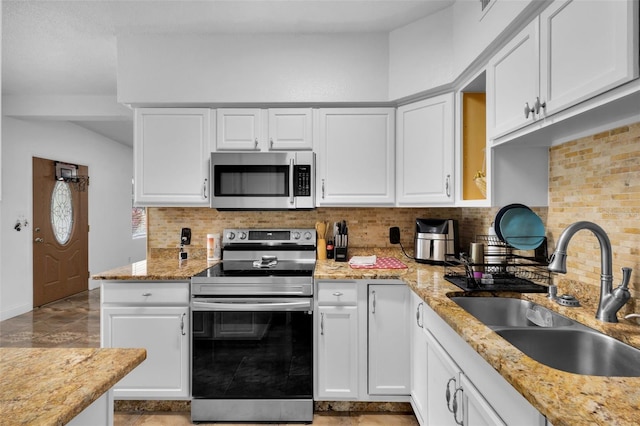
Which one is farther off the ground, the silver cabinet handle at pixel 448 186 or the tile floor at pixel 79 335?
the silver cabinet handle at pixel 448 186

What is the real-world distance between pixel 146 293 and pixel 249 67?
5.50 feet

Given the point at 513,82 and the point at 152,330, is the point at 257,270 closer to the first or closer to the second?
the point at 152,330

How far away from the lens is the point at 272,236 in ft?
9.59

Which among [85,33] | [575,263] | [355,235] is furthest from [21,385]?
[85,33]

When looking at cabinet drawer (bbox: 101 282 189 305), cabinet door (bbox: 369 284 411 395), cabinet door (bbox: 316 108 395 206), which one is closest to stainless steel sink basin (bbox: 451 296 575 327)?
cabinet door (bbox: 369 284 411 395)

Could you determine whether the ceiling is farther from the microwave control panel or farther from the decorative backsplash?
the decorative backsplash

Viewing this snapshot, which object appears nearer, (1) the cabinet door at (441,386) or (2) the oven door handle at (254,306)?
(1) the cabinet door at (441,386)

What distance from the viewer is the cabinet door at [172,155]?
2.68m

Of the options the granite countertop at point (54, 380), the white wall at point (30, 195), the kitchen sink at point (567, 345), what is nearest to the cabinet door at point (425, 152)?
the kitchen sink at point (567, 345)

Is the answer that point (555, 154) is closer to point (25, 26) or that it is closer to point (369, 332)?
point (369, 332)

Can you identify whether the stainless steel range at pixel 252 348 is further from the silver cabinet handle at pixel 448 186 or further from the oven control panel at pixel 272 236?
the silver cabinet handle at pixel 448 186

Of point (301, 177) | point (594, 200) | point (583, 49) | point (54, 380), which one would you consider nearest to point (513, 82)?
point (583, 49)

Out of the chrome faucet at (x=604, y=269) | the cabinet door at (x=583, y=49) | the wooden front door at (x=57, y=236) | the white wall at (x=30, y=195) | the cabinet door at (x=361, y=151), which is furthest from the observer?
the wooden front door at (x=57, y=236)

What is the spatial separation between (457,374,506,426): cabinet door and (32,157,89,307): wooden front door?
5.31 m
